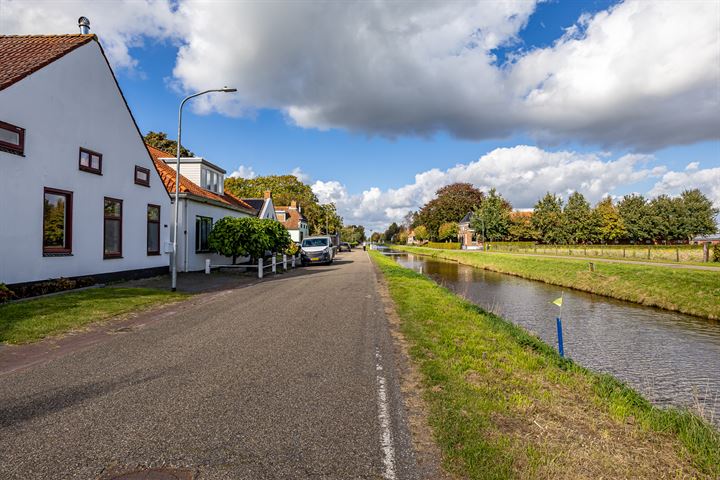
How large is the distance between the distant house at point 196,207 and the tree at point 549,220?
53863mm

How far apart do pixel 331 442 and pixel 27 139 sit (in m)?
12.6

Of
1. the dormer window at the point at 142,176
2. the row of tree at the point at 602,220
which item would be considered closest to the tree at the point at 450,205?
the row of tree at the point at 602,220

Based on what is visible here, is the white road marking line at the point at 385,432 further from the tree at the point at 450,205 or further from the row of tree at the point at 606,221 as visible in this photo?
the tree at the point at 450,205

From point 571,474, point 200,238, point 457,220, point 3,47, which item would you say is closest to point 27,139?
point 3,47

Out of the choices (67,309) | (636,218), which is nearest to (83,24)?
(67,309)

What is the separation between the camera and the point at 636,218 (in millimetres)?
66312

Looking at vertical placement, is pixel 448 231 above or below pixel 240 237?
above

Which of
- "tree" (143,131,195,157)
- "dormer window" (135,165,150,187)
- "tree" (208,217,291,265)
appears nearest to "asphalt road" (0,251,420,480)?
"dormer window" (135,165,150,187)

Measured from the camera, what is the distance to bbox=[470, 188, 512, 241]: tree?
69188 millimetres

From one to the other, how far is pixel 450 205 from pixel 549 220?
91.1 feet

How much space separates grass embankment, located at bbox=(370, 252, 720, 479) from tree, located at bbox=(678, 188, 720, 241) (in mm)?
76267

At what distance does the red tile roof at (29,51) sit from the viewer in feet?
37.1

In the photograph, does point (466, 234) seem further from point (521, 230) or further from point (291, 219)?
point (291, 219)

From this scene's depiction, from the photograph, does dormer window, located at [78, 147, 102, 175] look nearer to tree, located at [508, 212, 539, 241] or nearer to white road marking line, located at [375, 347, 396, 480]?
white road marking line, located at [375, 347, 396, 480]
